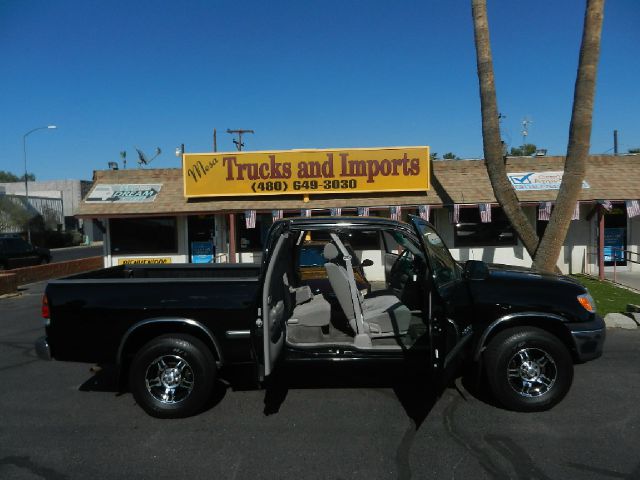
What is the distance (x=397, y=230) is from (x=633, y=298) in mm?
8175

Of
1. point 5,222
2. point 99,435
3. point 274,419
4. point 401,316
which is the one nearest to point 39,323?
point 99,435

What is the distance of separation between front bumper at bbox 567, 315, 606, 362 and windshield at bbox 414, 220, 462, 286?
113 cm

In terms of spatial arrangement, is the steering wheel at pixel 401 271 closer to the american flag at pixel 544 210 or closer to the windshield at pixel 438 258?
the windshield at pixel 438 258

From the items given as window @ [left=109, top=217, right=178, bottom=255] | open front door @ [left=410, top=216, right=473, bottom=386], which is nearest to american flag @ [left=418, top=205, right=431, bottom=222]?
window @ [left=109, top=217, right=178, bottom=255]

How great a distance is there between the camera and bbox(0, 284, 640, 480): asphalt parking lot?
3660 mm

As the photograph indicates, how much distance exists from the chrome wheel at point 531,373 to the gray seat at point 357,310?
1.05 metres

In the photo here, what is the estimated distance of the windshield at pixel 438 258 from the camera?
450 cm

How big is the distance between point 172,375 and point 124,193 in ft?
40.7

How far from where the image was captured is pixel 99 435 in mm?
4336

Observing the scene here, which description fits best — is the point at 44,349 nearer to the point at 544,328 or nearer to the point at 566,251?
the point at 544,328

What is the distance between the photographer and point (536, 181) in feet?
48.1

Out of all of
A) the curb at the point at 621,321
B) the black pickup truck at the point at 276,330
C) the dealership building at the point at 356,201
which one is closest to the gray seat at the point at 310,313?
the black pickup truck at the point at 276,330

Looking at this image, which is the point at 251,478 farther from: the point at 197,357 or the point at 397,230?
the point at 397,230

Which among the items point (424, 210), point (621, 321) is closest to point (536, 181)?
point (424, 210)
